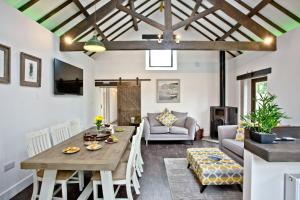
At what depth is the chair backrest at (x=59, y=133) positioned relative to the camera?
9.70ft

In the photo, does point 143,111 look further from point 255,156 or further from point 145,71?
point 255,156

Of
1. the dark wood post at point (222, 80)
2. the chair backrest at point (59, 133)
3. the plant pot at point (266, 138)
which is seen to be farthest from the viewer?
the dark wood post at point (222, 80)

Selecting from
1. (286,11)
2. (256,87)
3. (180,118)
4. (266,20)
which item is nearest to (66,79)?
(180,118)

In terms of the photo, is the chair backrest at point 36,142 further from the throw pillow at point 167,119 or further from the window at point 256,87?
the window at point 256,87

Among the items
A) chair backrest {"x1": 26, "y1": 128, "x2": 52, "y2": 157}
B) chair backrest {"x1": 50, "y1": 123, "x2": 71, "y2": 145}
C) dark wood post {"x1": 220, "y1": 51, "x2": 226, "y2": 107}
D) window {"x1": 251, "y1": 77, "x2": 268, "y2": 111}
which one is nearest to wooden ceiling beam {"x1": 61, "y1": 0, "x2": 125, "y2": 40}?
chair backrest {"x1": 50, "y1": 123, "x2": 71, "y2": 145}

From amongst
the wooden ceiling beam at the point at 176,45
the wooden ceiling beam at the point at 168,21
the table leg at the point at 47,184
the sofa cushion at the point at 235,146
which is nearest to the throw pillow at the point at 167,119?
the sofa cushion at the point at 235,146

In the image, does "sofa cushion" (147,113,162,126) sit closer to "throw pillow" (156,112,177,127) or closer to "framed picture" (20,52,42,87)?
"throw pillow" (156,112,177,127)

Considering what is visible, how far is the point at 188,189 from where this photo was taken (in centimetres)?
285

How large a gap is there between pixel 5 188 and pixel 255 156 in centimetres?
315

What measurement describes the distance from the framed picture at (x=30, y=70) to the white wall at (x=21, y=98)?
0.25 ft

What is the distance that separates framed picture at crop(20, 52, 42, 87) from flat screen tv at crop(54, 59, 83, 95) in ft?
1.75

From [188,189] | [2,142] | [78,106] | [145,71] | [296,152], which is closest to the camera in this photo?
[296,152]

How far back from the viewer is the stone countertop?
4.77 feet

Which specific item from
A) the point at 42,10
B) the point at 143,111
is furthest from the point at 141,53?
the point at 42,10
